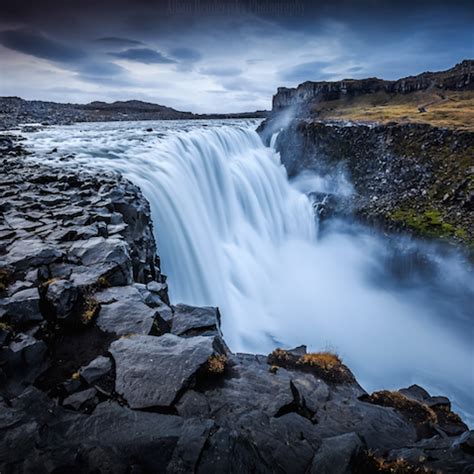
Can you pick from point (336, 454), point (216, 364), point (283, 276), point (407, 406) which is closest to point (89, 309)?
point (216, 364)

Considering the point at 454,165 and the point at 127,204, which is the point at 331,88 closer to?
the point at 454,165

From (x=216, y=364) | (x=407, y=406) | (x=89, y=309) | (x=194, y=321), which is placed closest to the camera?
(x=216, y=364)

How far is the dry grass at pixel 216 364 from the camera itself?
21.9 feet

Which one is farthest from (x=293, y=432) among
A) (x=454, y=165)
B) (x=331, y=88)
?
(x=331, y=88)

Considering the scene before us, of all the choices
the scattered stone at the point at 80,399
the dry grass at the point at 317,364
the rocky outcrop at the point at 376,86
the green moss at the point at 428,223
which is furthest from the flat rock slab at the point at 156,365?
the rocky outcrop at the point at 376,86

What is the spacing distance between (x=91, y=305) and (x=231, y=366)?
3.65 m

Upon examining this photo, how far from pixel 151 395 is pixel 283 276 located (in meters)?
21.0

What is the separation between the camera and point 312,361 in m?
8.36

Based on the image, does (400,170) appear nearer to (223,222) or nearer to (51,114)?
(223,222)

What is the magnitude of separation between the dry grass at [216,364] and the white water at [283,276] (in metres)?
8.61

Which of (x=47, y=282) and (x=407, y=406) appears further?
(x=47, y=282)

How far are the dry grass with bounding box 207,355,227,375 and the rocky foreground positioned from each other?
29 millimetres

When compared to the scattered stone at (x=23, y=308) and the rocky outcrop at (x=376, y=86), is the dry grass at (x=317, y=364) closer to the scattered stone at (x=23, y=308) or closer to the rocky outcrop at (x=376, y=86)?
the scattered stone at (x=23, y=308)

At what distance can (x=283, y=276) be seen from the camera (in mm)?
26141
